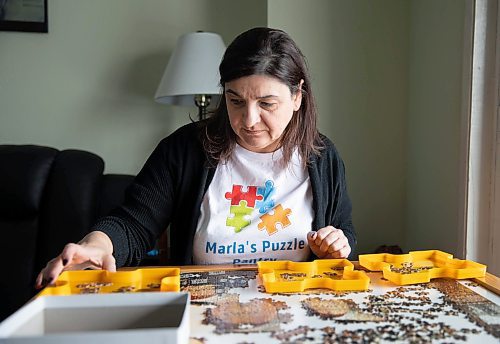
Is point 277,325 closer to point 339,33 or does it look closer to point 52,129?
point 339,33

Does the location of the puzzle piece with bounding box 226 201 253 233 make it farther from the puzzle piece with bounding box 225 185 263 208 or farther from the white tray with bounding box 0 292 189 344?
the white tray with bounding box 0 292 189 344

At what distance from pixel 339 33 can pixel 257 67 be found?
0.99 metres

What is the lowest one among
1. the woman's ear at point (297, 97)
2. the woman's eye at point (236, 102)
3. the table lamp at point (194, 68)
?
the woman's eye at point (236, 102)

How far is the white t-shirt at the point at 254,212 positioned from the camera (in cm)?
123

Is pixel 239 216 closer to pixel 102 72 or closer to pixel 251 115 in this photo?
pixel 251 115

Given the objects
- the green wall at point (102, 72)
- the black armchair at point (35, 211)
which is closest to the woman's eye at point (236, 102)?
the black armchair at point (35, 211)

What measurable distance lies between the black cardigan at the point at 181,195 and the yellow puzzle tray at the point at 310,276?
0.32 meters

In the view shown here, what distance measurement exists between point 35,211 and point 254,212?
0.89 m

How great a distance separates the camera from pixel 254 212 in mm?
1259

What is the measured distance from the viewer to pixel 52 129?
2297mm

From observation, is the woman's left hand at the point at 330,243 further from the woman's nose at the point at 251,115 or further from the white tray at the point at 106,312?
the white tray at the point at 106,312

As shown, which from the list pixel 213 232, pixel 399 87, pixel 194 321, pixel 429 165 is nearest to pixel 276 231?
pixel 213 232

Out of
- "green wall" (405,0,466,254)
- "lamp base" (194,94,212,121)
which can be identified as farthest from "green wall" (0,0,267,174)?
"green wall" (405,0,466,254)

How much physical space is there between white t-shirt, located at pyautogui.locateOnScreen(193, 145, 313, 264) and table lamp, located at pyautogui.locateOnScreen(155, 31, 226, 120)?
2.35 ft
